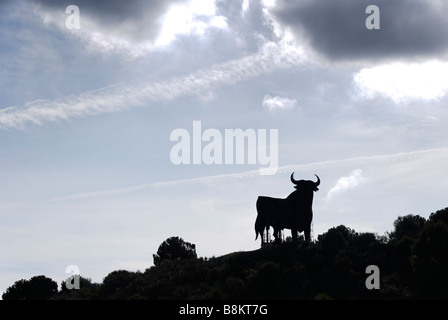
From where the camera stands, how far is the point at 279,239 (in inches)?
1513

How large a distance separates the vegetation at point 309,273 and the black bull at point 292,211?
1.43 meters

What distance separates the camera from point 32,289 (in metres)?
62.5

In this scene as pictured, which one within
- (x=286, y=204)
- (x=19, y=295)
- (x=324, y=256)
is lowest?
(x=19, y=295)

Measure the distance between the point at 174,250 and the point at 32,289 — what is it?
1685 cm

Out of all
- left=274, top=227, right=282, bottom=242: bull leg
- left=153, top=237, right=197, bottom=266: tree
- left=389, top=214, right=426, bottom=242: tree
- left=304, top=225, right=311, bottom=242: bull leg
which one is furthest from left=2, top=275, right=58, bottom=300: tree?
left=389, top=214, right=426, bottom=242: tree

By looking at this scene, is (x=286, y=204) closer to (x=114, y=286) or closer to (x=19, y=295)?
(x=114, y=286)

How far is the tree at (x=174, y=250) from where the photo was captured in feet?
196

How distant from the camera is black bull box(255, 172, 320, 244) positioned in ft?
122

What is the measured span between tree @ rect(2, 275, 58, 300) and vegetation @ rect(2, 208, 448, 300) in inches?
956

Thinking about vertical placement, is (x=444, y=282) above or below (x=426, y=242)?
below

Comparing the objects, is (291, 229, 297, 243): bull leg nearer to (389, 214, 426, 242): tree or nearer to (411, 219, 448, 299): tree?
(411, 219, 448, 299): tree

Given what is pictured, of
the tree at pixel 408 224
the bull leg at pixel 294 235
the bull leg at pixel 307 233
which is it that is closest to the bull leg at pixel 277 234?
the bull leg at pixel 294 235
